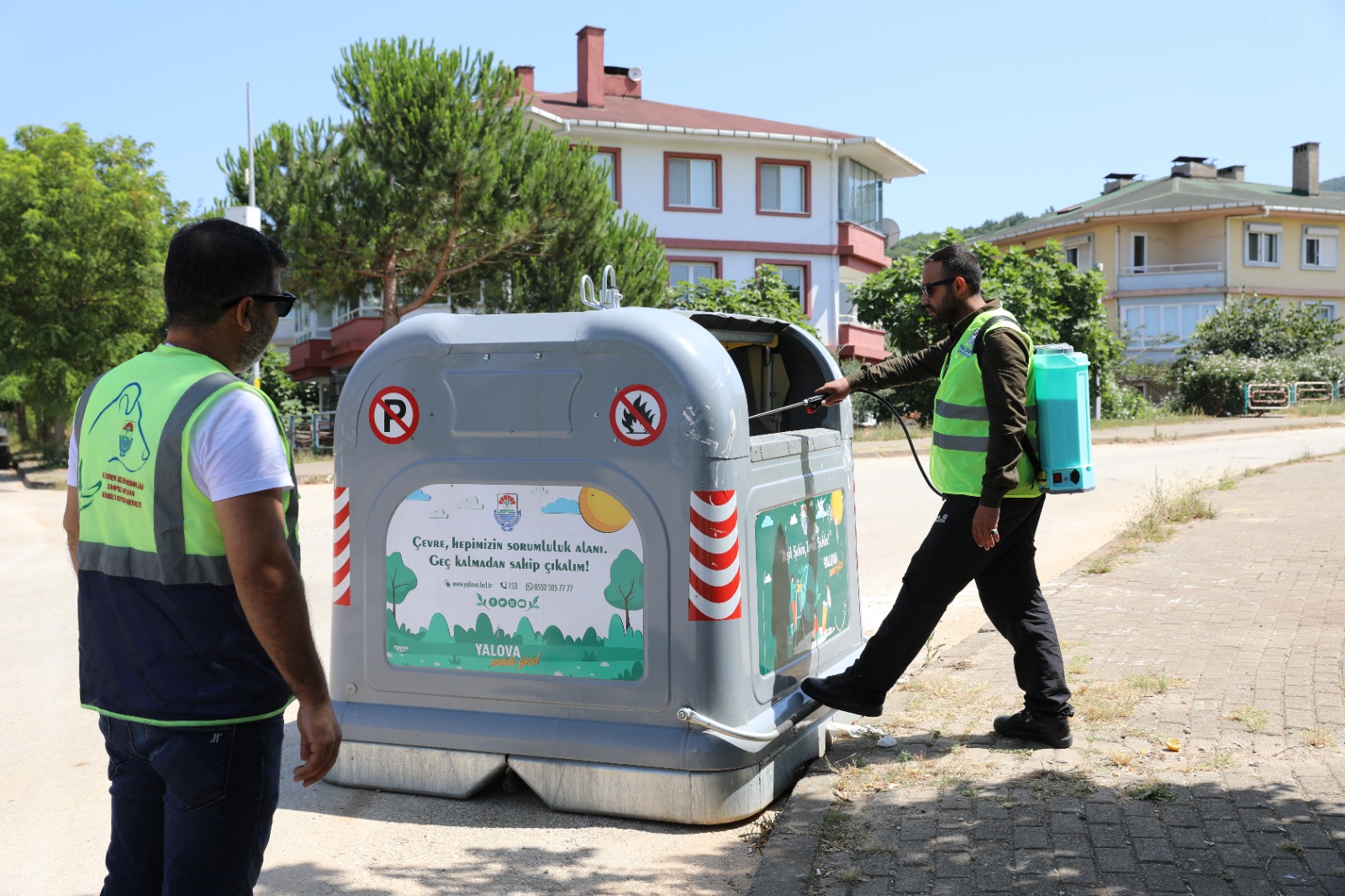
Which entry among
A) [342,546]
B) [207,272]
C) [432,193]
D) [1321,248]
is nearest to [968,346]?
[342,546]

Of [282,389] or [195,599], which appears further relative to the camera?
[282,389]

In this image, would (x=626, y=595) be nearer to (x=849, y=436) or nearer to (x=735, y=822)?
(x=735, y=822)

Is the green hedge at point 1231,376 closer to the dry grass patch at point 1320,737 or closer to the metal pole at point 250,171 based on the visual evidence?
the metal pole at point 250,171

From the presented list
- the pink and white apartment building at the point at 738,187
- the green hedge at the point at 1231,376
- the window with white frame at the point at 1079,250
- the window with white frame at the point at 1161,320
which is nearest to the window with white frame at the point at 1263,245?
the window with white frame at the point at 1161,320

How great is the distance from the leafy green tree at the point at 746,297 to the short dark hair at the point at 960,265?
2273cm

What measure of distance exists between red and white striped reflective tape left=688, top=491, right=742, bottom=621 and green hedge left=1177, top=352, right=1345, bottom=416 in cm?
3471

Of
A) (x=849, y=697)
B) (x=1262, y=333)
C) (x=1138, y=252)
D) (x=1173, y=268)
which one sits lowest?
(x=849, y=697)

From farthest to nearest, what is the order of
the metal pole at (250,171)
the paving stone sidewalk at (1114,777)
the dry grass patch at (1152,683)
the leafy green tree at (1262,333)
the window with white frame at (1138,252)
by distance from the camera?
the window with white frame at (1138,252), the leafy green tree at (1262,333), the metal pole at (250,171), the dry grass patch at (1152,683), the paving stone sidewalk at (1114,777)

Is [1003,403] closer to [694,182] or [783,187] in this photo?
[694,182]

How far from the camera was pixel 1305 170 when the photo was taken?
56.0 m

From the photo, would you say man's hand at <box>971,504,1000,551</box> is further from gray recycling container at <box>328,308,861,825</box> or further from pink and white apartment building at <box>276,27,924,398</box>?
pink and white apartment building at <box>276,27,924,398</box>

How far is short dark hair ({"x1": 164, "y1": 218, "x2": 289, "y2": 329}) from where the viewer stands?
2.48 meters

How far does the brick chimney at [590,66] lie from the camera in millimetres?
38500

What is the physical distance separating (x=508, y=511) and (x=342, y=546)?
27.3 inches
